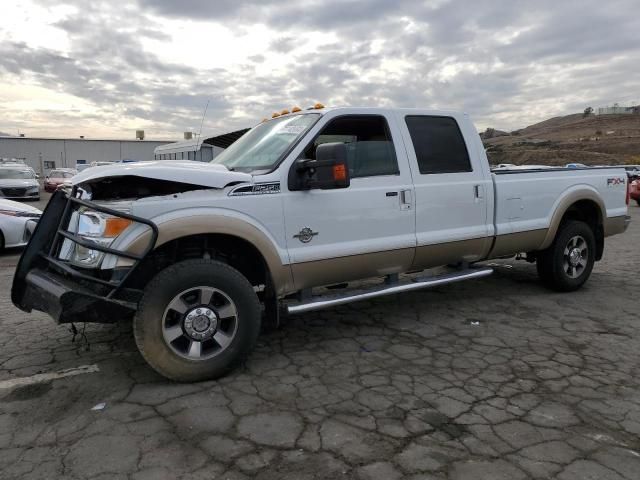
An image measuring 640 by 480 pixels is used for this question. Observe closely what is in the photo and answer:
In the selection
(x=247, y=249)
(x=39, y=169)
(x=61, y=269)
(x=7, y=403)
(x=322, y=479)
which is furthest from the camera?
(x=39, y=169)

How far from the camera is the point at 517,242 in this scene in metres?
5.48

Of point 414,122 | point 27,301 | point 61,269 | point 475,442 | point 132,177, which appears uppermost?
point 414,122

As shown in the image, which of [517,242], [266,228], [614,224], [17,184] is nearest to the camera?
[266,228]

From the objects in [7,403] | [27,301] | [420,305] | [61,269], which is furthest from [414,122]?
[7,403]

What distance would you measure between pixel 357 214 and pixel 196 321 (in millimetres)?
1523

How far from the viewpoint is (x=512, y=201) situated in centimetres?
536

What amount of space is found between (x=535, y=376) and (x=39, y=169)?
62.7m

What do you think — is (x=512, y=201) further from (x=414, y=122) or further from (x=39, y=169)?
(x=39, y=169)

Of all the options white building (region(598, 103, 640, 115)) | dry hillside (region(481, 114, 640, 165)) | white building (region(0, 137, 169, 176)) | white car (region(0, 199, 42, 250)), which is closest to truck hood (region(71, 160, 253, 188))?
white car (region(0, 199, 42, 250))

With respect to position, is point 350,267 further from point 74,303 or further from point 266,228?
point 74,303

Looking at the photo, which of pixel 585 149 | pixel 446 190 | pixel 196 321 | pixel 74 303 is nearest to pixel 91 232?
pixel 74 303

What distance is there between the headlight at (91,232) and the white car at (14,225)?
248 inches

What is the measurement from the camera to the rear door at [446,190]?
4.71 metres

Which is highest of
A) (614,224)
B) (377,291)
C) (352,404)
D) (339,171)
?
(339,171)
